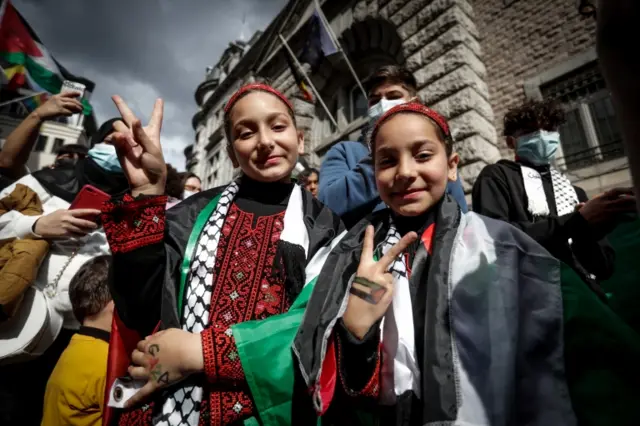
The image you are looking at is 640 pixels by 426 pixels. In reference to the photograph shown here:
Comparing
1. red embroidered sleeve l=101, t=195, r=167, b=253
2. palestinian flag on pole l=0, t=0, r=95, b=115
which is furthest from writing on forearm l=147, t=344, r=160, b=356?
palestinian flag on pole l=0, t=0, r=95, b=115

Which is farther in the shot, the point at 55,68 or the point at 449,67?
the point at 55,68

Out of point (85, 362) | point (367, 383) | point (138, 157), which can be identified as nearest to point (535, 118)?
point (367, 383)

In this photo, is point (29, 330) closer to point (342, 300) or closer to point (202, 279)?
point (202, 279)

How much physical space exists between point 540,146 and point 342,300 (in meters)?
2.06

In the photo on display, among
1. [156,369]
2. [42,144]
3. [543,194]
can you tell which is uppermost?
[42,144]

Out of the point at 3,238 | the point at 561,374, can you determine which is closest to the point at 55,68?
the point at 3,238

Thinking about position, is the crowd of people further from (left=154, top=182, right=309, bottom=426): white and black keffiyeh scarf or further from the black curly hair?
the black curly hair

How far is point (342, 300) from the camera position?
3.26 ft

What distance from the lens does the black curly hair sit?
229 centimetres

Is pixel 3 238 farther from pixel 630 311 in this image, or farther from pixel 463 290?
pixel 630 311

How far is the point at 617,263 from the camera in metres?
1.12

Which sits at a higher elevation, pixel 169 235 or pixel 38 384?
pixel 169 235

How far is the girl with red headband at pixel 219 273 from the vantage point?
2.91 feet

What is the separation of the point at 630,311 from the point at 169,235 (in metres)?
1.50
